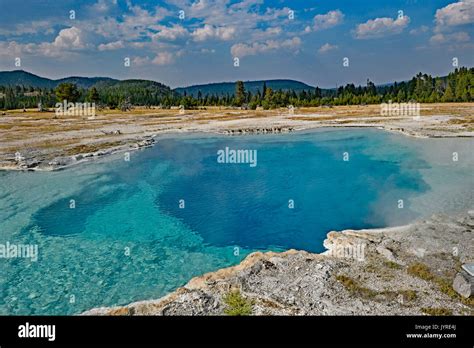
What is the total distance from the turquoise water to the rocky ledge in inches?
82.1

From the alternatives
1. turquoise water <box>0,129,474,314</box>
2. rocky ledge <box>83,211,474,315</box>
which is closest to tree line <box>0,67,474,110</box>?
turquoise water <box>0,129,474,314</box>

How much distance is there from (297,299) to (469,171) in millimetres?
22064

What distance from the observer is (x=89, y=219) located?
18.2m

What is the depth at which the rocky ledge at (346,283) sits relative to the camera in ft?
27.0

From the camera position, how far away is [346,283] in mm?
9406

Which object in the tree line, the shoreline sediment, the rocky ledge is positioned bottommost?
the rocky ledge

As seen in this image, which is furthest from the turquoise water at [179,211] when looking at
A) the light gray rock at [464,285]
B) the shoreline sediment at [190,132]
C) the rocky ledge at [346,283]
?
the light gray rock at [464,285]

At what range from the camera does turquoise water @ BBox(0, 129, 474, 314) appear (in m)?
12.1

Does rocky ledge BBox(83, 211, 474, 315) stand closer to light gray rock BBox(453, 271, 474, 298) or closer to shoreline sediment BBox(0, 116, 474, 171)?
light gray rock BBox(453, 271, 474, 298)

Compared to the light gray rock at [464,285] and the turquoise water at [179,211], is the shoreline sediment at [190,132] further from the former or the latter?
the light gray rock at [464,285]

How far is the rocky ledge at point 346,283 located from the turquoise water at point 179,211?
82.1 inches
